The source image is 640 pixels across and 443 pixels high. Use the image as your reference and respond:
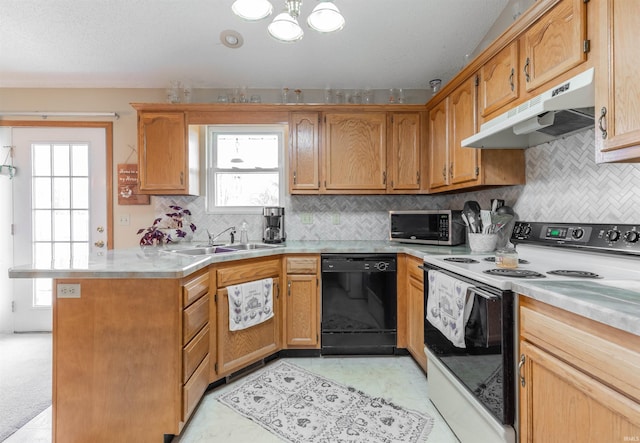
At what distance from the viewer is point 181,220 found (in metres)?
2.98

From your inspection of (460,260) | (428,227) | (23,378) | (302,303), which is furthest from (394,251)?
(23,378)

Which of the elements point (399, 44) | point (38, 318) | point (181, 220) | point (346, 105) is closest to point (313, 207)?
point (346, 105)

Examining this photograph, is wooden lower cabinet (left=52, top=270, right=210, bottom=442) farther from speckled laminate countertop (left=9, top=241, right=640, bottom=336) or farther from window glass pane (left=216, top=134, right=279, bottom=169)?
window glass pane (left=216, top=134, right=279, bottom=169)

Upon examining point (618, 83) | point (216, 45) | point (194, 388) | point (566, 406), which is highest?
point (216, 45)

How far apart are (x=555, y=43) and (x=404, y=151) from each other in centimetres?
150

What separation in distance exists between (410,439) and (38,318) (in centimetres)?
361

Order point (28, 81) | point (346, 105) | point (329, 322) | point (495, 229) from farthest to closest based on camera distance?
point (28, 81) → point (346, 105) → point (329, 322) → point (495, 229)

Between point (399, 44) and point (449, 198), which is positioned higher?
point (399, 44)

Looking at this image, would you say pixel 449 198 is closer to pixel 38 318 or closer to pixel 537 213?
pixel 537 213

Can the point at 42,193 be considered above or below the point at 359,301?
above

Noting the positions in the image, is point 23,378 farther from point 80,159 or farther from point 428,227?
point 428,227

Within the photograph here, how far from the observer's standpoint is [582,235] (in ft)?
4.91

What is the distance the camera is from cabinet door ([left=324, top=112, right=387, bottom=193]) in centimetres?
285

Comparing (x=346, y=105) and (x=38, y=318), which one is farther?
(x=38, y=318)
